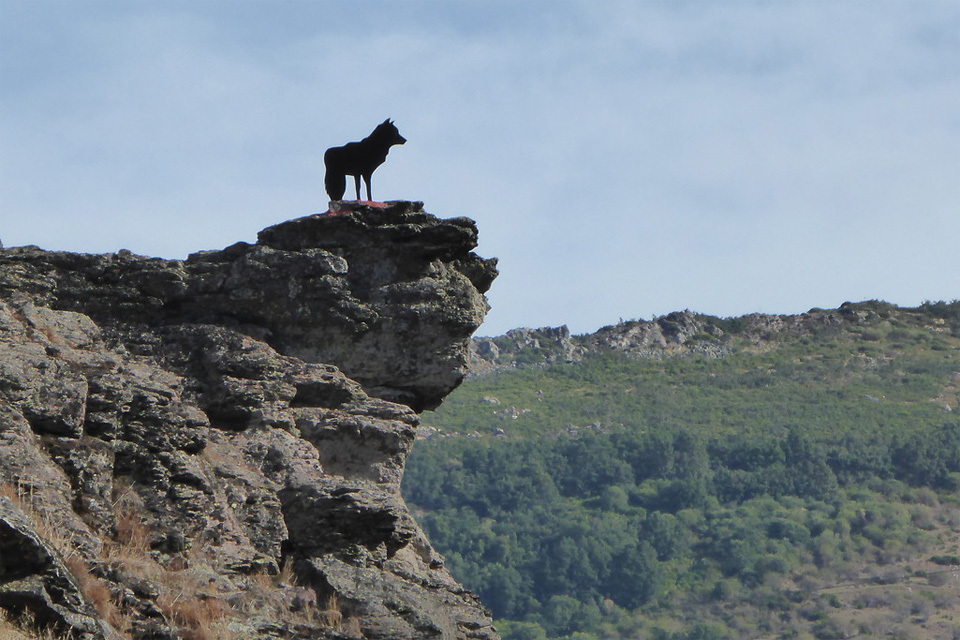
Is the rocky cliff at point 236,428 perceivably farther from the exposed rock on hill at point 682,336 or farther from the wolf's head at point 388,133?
the exposed rock on hill at point 682,336

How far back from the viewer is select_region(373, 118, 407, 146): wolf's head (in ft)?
51.0

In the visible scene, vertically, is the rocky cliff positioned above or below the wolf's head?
below

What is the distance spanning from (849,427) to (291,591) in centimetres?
10090

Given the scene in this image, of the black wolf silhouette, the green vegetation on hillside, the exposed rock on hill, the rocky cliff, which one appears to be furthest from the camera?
the exposed rock on hill

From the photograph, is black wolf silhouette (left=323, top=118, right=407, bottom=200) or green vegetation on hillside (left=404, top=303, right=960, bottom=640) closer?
black wolf silhouette (left=323, top=118, right=407, bottom=200)

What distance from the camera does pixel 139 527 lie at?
11398 mm

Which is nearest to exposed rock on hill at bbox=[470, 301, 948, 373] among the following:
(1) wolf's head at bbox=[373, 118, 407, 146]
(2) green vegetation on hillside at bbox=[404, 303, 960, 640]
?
(2) green vegetation on hillside at bbox=[404, 303, 960, 640]

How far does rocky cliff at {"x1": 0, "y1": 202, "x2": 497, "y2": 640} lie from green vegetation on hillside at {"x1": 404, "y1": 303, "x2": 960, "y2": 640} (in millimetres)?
Answer: 77015

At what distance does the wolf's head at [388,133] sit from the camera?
51.0 feet

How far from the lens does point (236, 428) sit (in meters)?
13.0

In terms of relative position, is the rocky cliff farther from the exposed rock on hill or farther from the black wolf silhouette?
the exposed rock on hill

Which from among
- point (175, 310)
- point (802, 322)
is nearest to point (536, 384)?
point (802, 322)

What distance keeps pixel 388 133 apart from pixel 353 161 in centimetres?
56

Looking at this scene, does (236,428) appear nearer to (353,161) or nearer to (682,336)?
(353,161)
